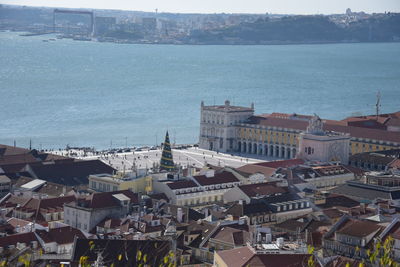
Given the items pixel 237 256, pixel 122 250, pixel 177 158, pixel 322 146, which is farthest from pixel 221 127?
pixel 237 256

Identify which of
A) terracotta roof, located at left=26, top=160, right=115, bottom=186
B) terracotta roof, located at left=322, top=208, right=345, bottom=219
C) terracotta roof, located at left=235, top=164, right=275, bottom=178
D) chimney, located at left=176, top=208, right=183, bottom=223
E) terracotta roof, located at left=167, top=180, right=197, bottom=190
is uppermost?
terracotta roof, located at left=322, top=208, right=345, bottom=219

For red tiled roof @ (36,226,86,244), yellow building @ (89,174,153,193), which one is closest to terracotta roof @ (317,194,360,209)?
yellow building @ (89,174,153,193)

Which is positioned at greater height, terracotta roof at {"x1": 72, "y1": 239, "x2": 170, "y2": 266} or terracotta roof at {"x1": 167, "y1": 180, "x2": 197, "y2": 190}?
terracotta roof at {"x1": 72, "y1": 239, "x2": 170, "y2": 266}

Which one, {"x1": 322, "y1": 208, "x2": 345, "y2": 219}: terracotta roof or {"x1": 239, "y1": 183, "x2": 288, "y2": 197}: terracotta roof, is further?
{"x1": 239, "y1": 183, "x2": 288, "y2": 197}: terracotta roof

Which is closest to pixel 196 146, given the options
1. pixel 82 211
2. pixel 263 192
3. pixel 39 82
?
pixel 263 192

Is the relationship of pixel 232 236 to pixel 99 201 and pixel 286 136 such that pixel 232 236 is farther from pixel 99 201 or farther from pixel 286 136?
pixel 286 136

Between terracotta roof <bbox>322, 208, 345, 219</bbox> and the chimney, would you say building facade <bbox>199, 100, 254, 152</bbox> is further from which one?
the chimney
